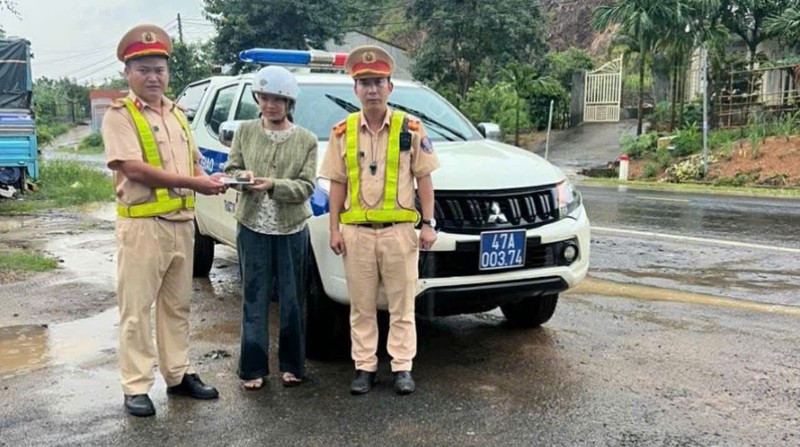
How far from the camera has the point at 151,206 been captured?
3674 millimetres

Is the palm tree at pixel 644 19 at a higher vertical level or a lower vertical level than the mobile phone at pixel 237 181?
higher

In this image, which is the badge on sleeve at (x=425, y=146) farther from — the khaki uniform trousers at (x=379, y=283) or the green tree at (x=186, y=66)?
the green tree at (x=186, y=66)

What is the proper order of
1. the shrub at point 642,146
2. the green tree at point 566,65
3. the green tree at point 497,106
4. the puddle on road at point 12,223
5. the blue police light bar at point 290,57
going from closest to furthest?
the blue police light bar at point 290,57 < the puddle on road at point 12,223 < the shrub at point 642,146 < the green tree at point 497,106 < the green tree at point 566,65

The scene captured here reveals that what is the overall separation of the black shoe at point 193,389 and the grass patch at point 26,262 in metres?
3.91

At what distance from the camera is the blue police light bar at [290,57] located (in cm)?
586

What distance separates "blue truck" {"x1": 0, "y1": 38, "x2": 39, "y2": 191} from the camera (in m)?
13.1

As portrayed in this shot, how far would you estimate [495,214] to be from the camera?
14.0 feet

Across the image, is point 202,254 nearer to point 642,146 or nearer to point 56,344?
point 56,344

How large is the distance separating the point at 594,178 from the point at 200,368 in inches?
686

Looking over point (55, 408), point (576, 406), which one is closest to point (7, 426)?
point (55, 408)

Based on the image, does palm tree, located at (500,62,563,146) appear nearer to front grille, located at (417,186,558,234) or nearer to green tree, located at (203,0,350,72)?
green tree, located at (203,0,350,72)

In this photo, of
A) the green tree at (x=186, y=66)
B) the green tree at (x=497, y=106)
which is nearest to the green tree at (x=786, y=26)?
the green tree at (x=497, y=106)

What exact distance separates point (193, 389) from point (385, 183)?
1450 millimetres

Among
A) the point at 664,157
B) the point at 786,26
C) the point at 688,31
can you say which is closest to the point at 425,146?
the point at 664,157
